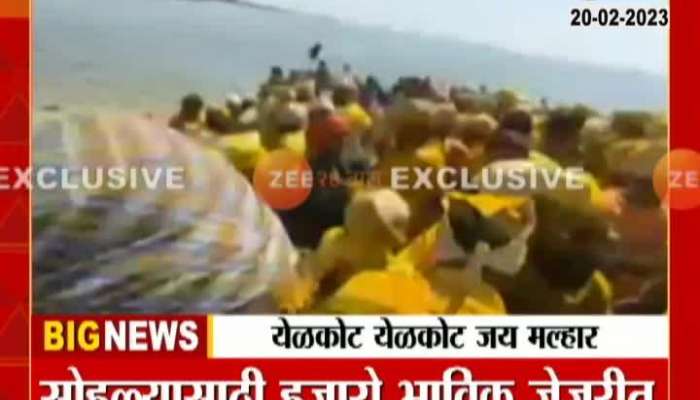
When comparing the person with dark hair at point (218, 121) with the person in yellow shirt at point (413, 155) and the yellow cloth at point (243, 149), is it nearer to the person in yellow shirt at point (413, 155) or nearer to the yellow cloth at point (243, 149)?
the yellow cloth at point (243, 149)

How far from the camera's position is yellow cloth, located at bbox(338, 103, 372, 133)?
1.91m

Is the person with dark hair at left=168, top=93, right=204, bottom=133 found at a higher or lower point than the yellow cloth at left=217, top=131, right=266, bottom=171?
higher

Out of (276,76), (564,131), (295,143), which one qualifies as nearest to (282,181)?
(295,143)

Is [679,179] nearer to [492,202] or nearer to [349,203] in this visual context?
[492,202]

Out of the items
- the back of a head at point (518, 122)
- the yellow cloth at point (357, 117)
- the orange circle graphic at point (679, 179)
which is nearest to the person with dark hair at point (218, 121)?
the yellow cloth at point (357, 117)

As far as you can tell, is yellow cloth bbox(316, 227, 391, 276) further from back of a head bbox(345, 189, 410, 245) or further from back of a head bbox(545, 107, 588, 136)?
back of a head bbox(545, 107, 588, 136)

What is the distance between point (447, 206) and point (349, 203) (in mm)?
159

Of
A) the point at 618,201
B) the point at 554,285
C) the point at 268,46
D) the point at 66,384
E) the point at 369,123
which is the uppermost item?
the point at 268,46

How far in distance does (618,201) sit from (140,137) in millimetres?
780

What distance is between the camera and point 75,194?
1890mm

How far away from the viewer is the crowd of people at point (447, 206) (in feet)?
Result: 6.25

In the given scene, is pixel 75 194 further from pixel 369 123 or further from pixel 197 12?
pixel 369 123

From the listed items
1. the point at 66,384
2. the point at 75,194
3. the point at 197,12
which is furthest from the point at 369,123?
the point at 66,384

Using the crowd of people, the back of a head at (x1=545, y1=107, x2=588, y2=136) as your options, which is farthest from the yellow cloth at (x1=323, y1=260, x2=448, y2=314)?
the back of a head at (x1=545, y1=107, x2=588, y2=136)
